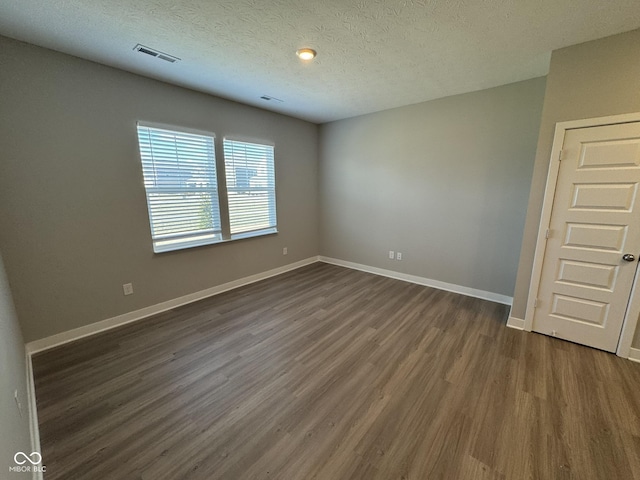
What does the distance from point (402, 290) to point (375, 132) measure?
8.67ft

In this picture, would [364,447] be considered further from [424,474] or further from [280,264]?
[280,264]

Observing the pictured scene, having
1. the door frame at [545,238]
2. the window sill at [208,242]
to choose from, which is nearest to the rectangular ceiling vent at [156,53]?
the window sill at [208,242]

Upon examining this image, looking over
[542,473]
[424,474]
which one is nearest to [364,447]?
[424,474]

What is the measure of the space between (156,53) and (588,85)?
3867mm

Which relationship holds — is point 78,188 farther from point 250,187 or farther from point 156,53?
point 250,187

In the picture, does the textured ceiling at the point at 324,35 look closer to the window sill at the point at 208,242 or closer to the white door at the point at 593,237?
the white door at the point at 593,237

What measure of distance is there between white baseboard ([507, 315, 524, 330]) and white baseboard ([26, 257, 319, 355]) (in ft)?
11.4

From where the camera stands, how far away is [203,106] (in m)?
3.34

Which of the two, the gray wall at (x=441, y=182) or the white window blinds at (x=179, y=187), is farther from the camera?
the gray wall at (x=441, y=182)

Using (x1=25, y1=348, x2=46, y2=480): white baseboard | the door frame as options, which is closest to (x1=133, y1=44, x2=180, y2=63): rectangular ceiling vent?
(x1=25, y1=348, x2=46, y2=480): white baseboard

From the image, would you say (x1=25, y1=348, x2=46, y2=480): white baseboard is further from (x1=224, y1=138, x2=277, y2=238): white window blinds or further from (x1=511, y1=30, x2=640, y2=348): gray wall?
(x1=511, y1=30, x2=640, y2=348): gray wall

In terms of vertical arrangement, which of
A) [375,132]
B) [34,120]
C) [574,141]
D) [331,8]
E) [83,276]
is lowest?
[83,276]

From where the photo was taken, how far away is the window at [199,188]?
302 centimetres

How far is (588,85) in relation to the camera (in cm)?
223
